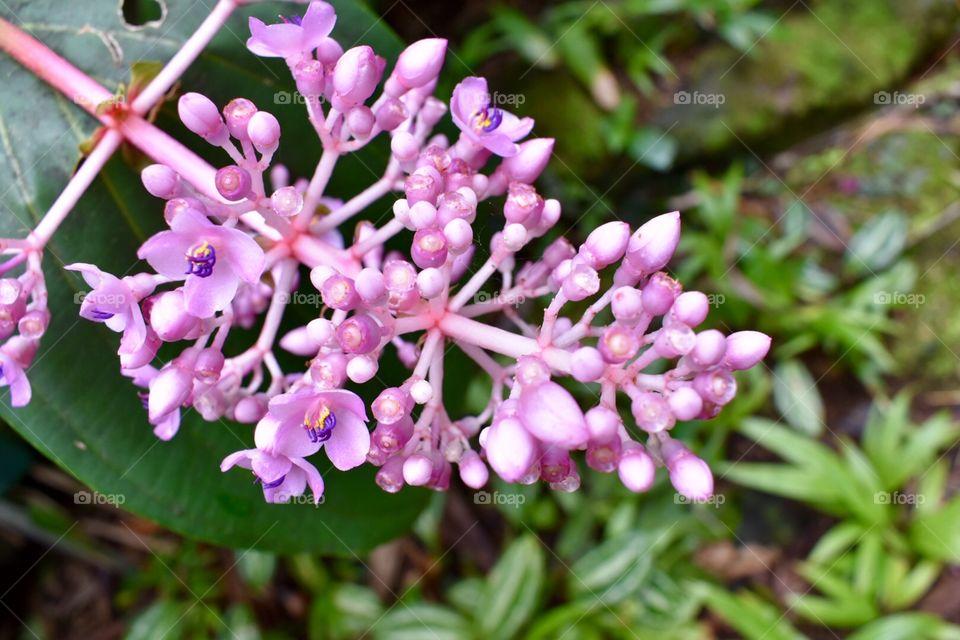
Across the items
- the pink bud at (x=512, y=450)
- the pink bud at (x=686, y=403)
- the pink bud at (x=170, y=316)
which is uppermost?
the pink bud at (x=686, y=403)

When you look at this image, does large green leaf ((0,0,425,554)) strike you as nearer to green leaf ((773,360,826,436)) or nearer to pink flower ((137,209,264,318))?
pink flower ((137,209,264,318))

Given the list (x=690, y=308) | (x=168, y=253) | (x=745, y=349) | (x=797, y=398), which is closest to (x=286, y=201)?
(x=168, y=253)

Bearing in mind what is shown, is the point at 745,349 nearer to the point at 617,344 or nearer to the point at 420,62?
the point at 617,344

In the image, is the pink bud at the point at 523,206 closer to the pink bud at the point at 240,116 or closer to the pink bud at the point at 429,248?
the pink bud at the point at 429,248

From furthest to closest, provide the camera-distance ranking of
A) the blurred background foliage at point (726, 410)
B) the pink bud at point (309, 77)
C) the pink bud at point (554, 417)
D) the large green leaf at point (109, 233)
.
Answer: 1. the blurred background foliage at point (726, 410)
2. the large green leaf at point (109, 233)
3. the pink bud at point (309, 77)
4. the pink bud at point (554, 417)

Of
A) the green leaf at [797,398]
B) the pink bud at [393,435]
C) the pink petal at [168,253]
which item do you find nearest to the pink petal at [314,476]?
the pink bud at [393,435]

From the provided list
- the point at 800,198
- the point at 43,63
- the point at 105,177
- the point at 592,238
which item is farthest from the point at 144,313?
the point at 800,198

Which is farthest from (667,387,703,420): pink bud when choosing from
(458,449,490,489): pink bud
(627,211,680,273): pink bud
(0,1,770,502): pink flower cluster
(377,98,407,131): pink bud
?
(377,98,407,131): pink bud
